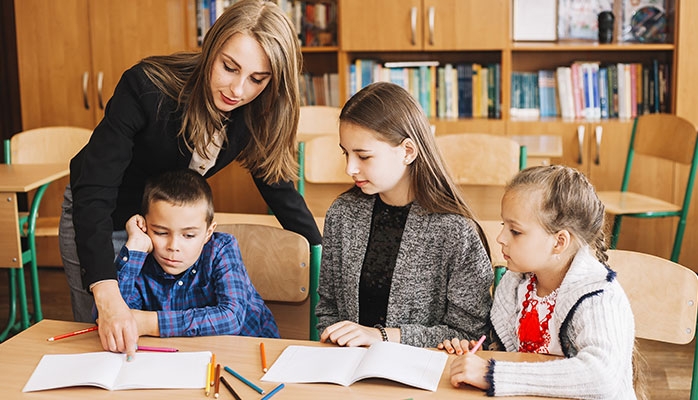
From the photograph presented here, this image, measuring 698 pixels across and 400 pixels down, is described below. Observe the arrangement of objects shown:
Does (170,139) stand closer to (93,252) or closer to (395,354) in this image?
(93,252)

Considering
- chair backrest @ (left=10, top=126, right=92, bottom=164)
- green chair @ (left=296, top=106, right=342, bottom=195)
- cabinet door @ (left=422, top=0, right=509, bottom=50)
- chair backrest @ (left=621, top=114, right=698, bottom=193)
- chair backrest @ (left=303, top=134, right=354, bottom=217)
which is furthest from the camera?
cabinet door @ (left=422, top=0, right=509, bottom=50)

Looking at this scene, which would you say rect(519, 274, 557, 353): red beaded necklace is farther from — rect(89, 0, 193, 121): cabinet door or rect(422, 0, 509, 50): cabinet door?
rect(89, 0, 193, 121): cabinet door

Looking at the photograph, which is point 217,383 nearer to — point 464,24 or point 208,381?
point 208,381

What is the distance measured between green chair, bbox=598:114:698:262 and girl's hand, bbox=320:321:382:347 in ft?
7.92

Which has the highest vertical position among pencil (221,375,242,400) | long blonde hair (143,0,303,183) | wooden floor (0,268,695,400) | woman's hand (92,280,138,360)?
long blonde hair (143,0,303,183)

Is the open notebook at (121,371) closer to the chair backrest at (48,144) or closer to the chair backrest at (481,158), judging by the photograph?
the chair backrest at (481,158)

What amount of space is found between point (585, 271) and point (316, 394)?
22.7 inches

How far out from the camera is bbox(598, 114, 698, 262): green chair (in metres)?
3.87

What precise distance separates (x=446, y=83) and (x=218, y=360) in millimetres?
3187

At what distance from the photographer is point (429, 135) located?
6.26ft

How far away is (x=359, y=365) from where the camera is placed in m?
1.50

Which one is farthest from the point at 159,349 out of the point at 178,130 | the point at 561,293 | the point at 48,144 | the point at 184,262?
the point at 48,144

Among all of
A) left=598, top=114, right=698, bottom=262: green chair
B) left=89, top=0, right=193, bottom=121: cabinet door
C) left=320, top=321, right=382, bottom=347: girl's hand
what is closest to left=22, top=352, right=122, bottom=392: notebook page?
left=320, top=321, right=382, bottom=347: girl's hand

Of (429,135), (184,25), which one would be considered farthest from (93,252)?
(184,25)
